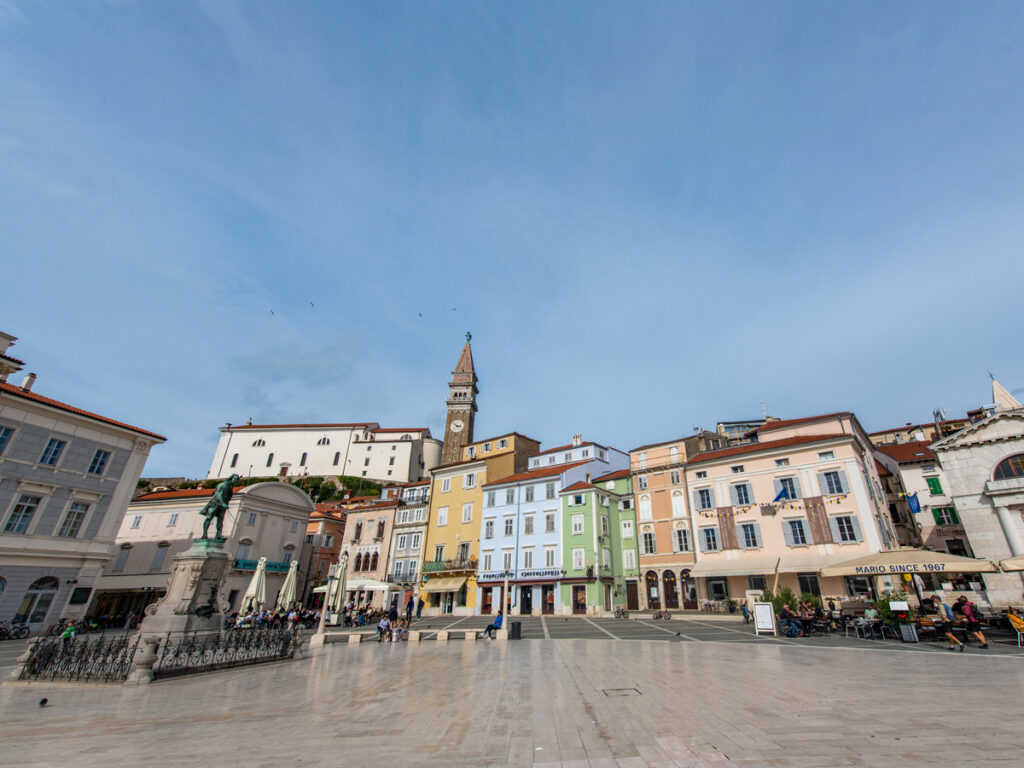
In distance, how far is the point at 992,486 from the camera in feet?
90.4

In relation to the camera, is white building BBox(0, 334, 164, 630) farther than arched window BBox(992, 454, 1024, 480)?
No

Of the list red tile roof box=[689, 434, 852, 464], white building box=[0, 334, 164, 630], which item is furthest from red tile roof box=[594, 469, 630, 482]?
white building box=[0, 334, 164, 630]

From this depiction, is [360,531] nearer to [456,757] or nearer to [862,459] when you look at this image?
[862,459]

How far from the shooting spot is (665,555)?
36.9 metres

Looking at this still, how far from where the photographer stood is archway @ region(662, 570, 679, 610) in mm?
35612

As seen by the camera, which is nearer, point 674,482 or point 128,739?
point 128,739

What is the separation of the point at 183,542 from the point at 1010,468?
58.2 metres

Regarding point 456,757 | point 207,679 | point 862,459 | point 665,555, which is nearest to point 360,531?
point 665,555

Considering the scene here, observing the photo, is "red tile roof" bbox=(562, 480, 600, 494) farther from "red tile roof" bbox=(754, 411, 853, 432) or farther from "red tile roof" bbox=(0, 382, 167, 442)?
"red tile roof" bbox=(0, 382, 167, 442)

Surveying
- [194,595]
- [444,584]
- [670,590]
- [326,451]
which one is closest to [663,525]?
[670,590]

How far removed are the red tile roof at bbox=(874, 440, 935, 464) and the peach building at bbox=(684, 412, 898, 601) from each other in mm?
5970

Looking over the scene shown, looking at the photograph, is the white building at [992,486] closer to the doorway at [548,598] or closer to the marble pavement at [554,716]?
the marble pavement at [554,716]

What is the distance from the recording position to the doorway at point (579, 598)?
3669cm

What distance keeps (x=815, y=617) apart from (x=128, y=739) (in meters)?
23.3
